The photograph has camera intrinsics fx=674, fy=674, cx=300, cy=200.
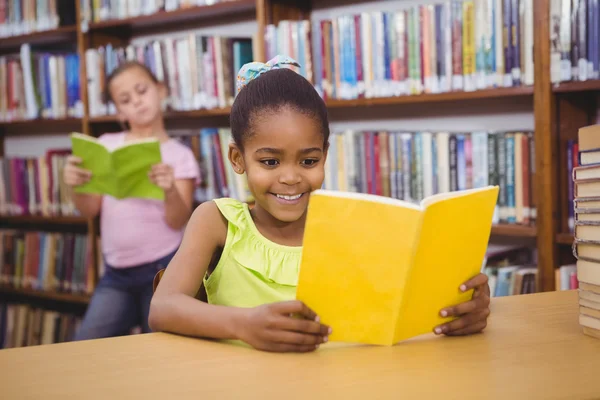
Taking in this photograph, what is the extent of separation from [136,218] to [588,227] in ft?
6.42

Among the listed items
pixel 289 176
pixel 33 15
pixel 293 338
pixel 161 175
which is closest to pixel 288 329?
pixel 293 338

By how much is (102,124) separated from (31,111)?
1.44ft

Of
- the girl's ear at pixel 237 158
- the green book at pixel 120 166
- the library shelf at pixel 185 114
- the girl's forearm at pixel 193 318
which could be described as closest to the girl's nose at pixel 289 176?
the girl's ear at pixel 237 158

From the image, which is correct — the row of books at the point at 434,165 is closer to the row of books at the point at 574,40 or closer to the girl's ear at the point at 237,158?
the row of books at the point at 574,40

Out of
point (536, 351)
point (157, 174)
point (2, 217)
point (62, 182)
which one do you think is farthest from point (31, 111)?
point (536, 351)

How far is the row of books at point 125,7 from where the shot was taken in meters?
2.97

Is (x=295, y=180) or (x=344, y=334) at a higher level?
(x=295, y=180)

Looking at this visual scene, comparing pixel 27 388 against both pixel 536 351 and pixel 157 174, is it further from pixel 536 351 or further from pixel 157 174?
pixel 157 174

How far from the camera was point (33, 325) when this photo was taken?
12.1 feet

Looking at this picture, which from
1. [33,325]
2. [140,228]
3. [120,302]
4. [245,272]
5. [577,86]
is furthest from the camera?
[33,325]

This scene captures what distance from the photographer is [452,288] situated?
967 millimetres

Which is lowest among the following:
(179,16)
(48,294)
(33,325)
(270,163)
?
(33,325)

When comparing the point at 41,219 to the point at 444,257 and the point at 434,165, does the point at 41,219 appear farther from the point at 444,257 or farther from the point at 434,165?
the point at 444,257

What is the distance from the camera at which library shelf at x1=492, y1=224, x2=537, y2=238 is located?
7.14 ft
